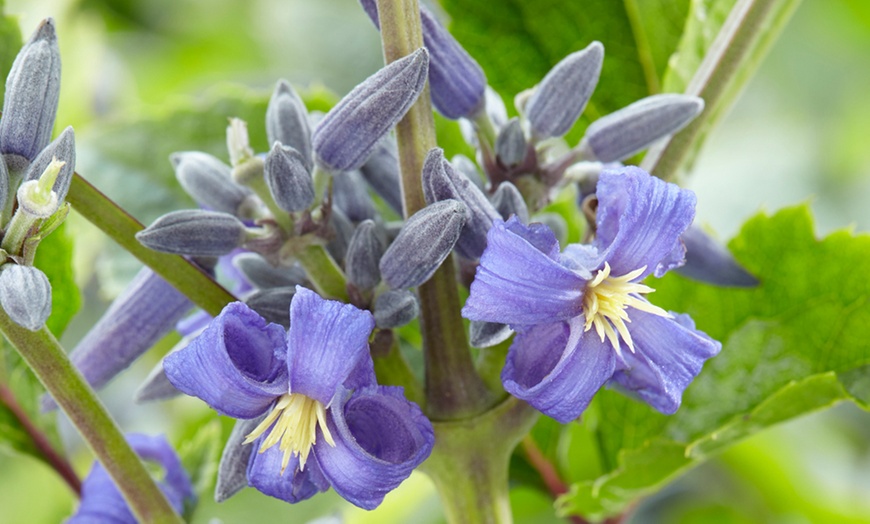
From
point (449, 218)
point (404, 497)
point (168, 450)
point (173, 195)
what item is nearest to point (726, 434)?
point (449, 218)

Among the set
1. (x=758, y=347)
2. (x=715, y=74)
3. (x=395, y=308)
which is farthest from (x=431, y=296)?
(x=758, y=347)

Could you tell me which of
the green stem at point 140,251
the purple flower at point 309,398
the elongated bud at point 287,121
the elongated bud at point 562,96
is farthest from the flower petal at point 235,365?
the elongated bud at point 562,96

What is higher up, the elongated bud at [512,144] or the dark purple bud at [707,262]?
the elongated bud at [512,144]

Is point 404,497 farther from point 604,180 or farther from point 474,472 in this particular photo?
point 604,180

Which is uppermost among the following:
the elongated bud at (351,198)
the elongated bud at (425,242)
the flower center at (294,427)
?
the elongated bud at (425,242)

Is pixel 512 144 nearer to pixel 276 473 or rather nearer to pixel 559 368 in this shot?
pixel 559 368

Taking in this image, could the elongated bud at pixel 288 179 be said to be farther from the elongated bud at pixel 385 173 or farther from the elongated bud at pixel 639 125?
the elongated bud at pixel 639 125
